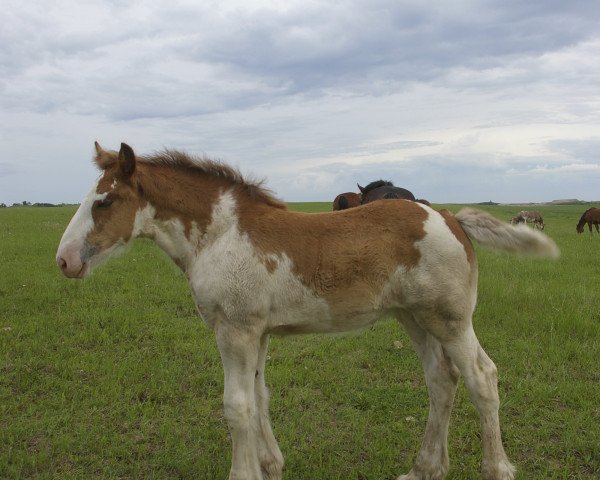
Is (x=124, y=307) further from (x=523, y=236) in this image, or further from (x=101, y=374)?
(x=523, y=236)

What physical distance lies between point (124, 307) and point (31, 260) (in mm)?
5861

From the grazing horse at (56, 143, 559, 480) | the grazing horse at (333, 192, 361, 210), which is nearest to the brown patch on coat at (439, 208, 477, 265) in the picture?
the grazing horse at (56, 143, 559, 480)

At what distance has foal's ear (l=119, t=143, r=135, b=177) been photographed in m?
3.58

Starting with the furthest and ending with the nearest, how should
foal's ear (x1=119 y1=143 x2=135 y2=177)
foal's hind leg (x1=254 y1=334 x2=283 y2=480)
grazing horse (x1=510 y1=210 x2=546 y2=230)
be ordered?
grazing horse (x1=510 y1=210 x2=546 y2=230) → foal's hind leg (x1=254 y1=334 x2=283 y2=480) → foal's ear (x1=119 y1=143 x2=135 y2=177)

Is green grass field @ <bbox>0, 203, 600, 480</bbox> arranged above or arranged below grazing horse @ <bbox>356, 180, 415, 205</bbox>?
below

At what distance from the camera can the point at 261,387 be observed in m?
4.20

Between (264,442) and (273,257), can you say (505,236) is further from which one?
(264,442)

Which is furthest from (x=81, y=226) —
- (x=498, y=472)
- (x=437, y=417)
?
(x=498, y=472)

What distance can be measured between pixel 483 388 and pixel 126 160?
3.16m

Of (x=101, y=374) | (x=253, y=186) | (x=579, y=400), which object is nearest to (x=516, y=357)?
(x=579, y=400)

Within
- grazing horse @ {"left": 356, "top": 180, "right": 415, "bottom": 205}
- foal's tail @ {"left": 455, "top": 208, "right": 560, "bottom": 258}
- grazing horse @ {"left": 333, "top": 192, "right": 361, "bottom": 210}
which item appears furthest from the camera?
grazing horse @ {"left": 333, "top": 192, "right": 361, "bottom": 210}

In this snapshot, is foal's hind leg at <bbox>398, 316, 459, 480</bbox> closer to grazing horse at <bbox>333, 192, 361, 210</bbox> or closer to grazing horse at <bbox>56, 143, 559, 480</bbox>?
grazing horse at <bbox>56, 143, 559, 480</bbox>

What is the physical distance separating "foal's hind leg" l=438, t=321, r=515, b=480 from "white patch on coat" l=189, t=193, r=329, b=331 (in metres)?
1.07

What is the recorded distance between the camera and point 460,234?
402cm
